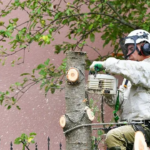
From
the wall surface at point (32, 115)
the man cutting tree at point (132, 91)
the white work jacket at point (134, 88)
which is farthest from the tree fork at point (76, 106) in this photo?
A: the wall surface at point (32, 115)

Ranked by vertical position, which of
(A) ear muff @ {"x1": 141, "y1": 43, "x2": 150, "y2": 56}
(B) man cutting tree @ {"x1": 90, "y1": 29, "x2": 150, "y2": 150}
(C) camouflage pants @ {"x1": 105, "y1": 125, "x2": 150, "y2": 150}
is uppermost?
(A) ear muff @ {"x1": 141, "y1": 43, "x2": 150, "y2": 56}

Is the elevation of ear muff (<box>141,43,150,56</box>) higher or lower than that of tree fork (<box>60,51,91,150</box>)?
higher

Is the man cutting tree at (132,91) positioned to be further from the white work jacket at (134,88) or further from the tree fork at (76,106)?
the tree fork at (76,106)

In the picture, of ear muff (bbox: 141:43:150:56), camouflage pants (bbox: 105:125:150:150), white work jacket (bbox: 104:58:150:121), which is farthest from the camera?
ear muff (bbox: 141:43:150:56)

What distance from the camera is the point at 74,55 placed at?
409 centimetres

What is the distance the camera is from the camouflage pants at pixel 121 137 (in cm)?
408

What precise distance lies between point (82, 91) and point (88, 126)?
0.95 feet

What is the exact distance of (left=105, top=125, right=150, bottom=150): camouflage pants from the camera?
408 cm

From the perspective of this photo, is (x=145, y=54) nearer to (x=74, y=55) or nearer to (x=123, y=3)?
(x=74, y=55)

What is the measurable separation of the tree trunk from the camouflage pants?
0.18 m

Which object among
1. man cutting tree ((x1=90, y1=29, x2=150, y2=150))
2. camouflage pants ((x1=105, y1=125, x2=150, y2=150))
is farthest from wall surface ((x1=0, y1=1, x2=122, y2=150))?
camouflage pants ((x1=105, y1=125, x2=150, y2=150))

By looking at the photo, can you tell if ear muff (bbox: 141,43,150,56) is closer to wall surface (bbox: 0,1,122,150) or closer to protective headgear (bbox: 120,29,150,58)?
protective headgear (bbox: 120,29,150,58)

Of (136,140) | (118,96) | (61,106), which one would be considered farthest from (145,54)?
(61,106)

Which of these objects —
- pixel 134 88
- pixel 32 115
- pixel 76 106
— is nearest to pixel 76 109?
pixel 76 106
